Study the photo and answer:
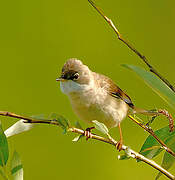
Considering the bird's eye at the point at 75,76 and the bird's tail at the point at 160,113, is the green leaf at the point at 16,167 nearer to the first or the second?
the bird's tail at the point at 160,113

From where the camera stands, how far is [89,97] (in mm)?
1263

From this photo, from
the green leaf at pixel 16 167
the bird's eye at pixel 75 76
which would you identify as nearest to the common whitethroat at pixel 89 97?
the bird's eye at pixel 75 76

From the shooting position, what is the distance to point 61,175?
1778 millimetres

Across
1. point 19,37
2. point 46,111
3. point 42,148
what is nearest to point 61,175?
point 42,148

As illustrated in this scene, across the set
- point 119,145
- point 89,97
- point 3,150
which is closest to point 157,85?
point 3,150

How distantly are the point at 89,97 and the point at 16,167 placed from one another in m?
0.55

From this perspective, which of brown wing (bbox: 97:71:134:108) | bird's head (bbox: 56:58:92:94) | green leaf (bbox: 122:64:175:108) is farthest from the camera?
brown wing (bbox: 97:71:134:108)

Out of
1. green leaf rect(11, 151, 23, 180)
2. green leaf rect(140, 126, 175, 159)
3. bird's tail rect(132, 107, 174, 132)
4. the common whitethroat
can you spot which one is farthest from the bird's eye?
green leaf rect(11, 151, 23, 180)

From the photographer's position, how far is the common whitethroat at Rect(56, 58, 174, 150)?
4.08 feet

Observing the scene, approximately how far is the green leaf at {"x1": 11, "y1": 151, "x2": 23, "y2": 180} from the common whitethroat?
0.49 meters

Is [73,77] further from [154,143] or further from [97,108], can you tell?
[154,143]

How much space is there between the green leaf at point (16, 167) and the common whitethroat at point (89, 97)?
49 centimetres

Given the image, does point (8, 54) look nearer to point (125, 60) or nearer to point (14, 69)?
point (14, 69)

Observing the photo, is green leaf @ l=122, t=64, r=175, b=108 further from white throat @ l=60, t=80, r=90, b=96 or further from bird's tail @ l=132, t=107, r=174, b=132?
white throat @ l=60, t=80, r=90, b=96
